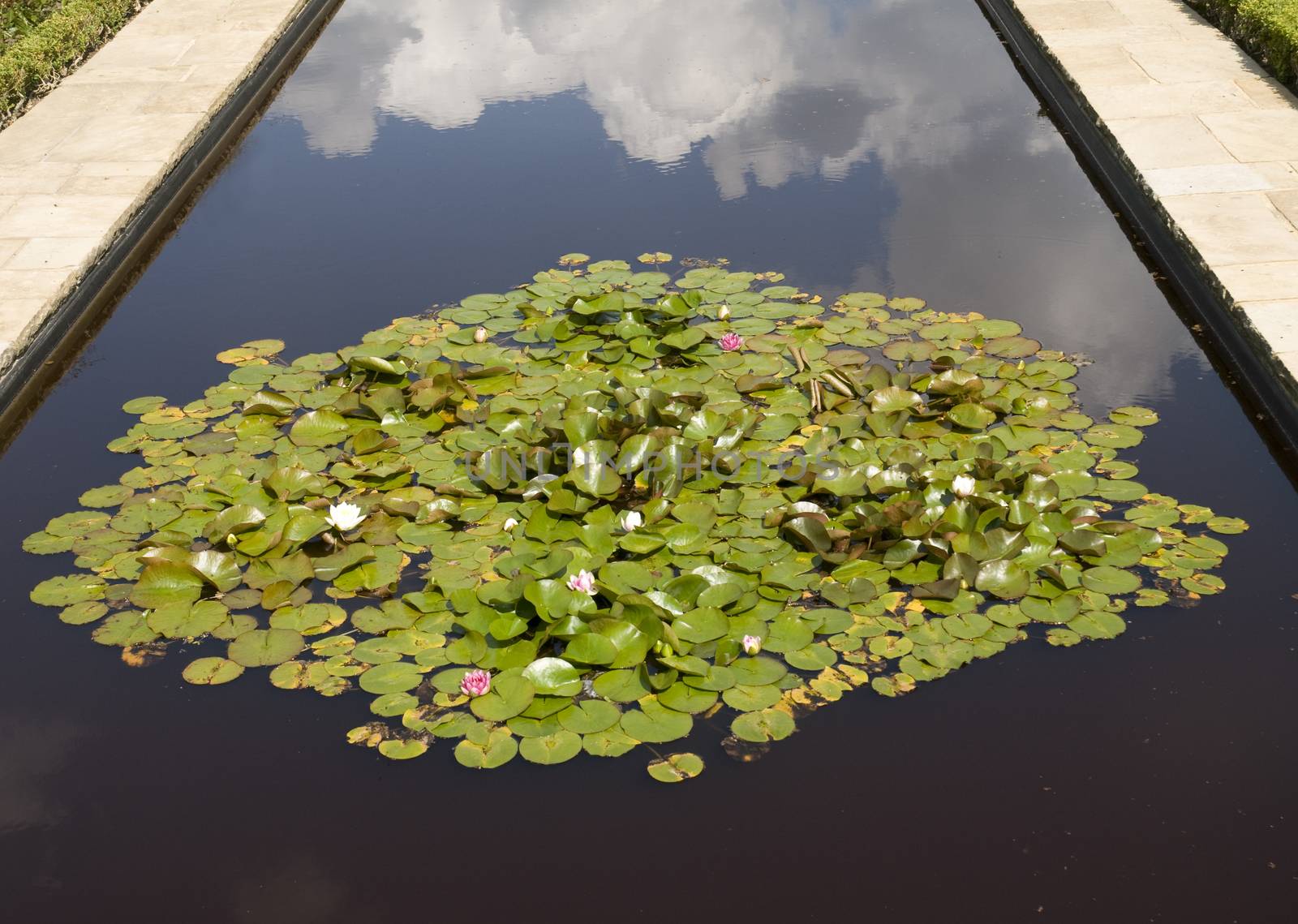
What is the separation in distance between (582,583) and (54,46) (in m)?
5.37

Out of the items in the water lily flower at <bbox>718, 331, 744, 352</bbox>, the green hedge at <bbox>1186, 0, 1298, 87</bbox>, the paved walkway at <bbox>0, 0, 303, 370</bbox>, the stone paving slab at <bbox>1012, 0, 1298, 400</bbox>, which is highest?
the green hedge at <bbox>1186, 0, 1298, 87</bbox>

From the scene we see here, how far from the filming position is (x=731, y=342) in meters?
4.43

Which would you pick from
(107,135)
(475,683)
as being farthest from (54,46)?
(475,683)

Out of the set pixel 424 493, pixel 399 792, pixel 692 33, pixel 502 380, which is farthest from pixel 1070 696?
pixel 692 33

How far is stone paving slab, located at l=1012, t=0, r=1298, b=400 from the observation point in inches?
174

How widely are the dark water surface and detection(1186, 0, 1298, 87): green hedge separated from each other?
133 centimetres

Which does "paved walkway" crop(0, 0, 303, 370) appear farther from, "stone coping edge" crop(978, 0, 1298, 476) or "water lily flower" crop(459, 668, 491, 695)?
"stone coping edge" crop(978, 0, 1298, 476)

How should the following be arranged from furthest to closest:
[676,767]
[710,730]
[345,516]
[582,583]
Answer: [345,516], [582,583], [710,730], [676,767]

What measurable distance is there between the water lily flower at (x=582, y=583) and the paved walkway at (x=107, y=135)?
8.00 ft

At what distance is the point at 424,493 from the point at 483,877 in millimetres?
1414

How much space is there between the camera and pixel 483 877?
2.61 meters

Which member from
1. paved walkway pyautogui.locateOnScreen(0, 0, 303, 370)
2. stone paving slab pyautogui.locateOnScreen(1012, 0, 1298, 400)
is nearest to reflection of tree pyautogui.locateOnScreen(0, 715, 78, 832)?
paved walkway pyautogui.locateOnScreen(0, 0, 303, 370)

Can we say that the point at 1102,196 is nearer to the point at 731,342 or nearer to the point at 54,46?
the point at 731,342

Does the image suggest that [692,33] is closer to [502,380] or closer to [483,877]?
[502,380]
